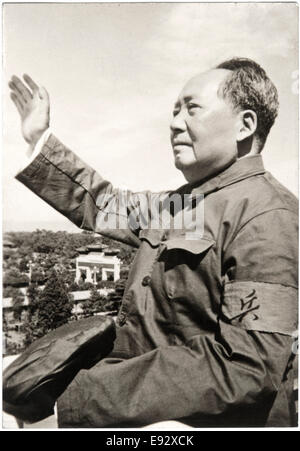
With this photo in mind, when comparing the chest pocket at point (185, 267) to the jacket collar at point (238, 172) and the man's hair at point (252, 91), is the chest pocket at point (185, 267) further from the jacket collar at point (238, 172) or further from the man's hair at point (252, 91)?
the man's hair at point (252, 91)

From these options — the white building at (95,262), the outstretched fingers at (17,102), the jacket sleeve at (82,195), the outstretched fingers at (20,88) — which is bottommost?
the white building at (95,262)

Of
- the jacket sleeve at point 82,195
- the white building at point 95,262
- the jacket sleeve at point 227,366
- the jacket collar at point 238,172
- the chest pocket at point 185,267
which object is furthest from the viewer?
the white building at point 95,262

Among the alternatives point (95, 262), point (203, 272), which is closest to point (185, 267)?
point (203, 272)

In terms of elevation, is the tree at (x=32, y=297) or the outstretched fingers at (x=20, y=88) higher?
the outstretched fingers at (x=20, y=88)

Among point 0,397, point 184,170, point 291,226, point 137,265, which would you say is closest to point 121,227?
point 137,265

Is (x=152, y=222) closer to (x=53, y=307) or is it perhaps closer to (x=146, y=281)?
(x=146, y=281)

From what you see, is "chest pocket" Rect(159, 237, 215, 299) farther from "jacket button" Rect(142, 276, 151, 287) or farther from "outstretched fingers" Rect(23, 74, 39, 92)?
"outstretched fingers" Rect(23, 74, 39, 92)

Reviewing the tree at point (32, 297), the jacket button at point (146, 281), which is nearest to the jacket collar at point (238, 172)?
the jacket button at point (146, 281)

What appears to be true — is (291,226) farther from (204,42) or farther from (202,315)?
(204,42)
